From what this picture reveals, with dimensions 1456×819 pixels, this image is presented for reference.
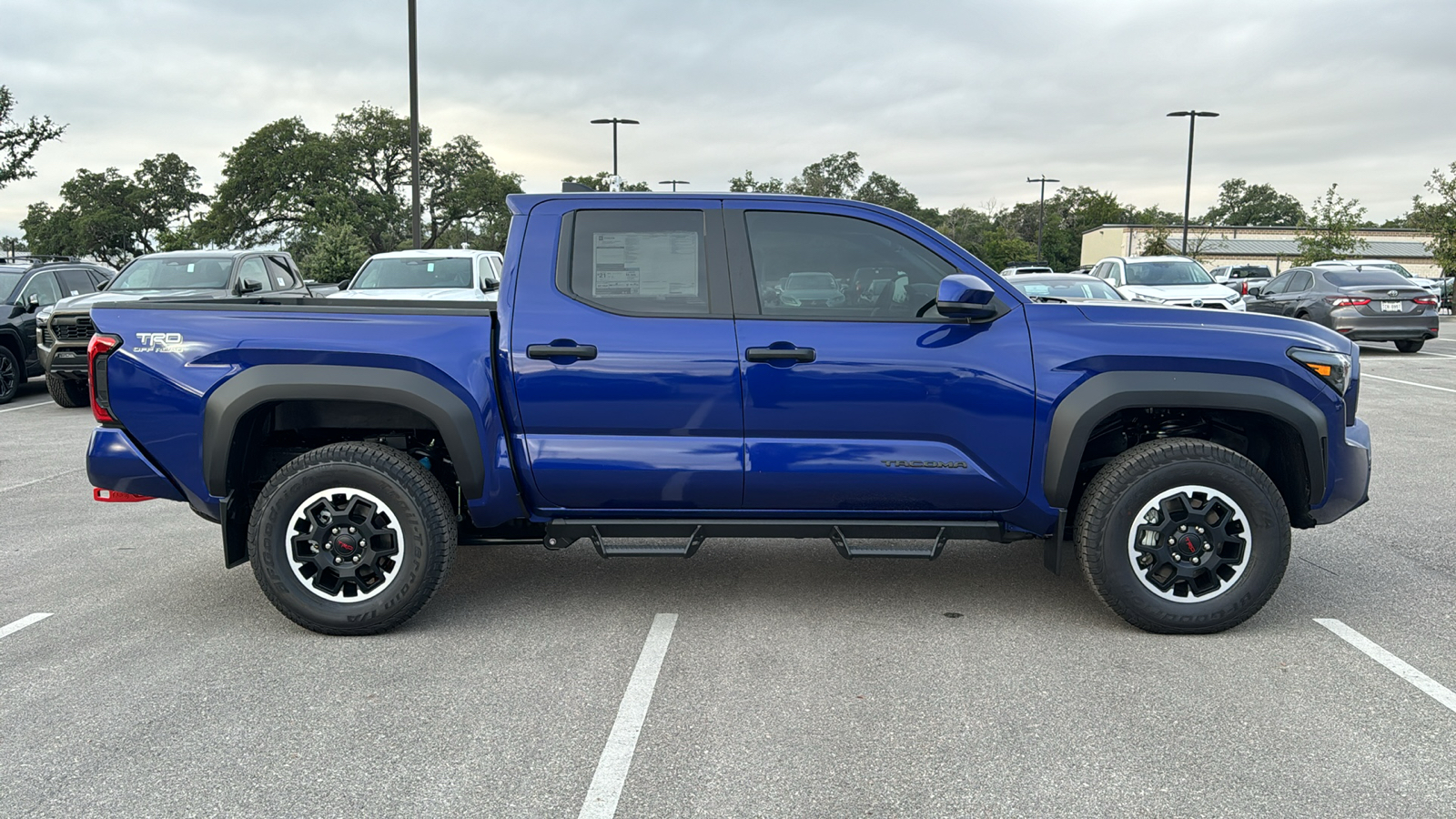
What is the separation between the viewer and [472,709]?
12.1 ft

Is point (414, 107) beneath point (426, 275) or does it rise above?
above

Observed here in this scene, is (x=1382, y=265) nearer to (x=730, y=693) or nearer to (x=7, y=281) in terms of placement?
(x=730, y=693)

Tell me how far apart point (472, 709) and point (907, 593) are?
2272mm

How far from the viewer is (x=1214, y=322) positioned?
4.48 metres

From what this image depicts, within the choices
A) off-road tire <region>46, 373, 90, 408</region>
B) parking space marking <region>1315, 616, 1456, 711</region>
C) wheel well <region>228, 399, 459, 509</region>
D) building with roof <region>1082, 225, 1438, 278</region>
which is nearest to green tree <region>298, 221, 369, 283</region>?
off-road tire <region>46, 373, 90, 408</region>

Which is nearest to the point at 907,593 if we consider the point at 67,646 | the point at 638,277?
the point at 638,277

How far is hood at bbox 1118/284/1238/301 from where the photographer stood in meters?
16.7

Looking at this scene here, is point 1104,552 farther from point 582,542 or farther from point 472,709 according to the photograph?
point 582,542

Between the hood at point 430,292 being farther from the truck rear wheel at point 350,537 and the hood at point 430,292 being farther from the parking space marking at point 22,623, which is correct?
the truck rear wheel at point 350,537

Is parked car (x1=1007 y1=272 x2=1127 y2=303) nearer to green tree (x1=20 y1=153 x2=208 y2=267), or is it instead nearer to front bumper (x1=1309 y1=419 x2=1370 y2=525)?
front bumper (x1=1309 y1=419 x2=1370 y2=525)

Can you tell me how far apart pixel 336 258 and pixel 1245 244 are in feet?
231

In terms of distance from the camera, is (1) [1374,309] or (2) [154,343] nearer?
(2) [154,343]

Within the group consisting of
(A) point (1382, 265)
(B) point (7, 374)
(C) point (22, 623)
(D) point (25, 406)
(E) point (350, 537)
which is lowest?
(D) point (25, 406)

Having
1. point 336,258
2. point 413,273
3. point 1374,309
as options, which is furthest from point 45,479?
point 336,258
